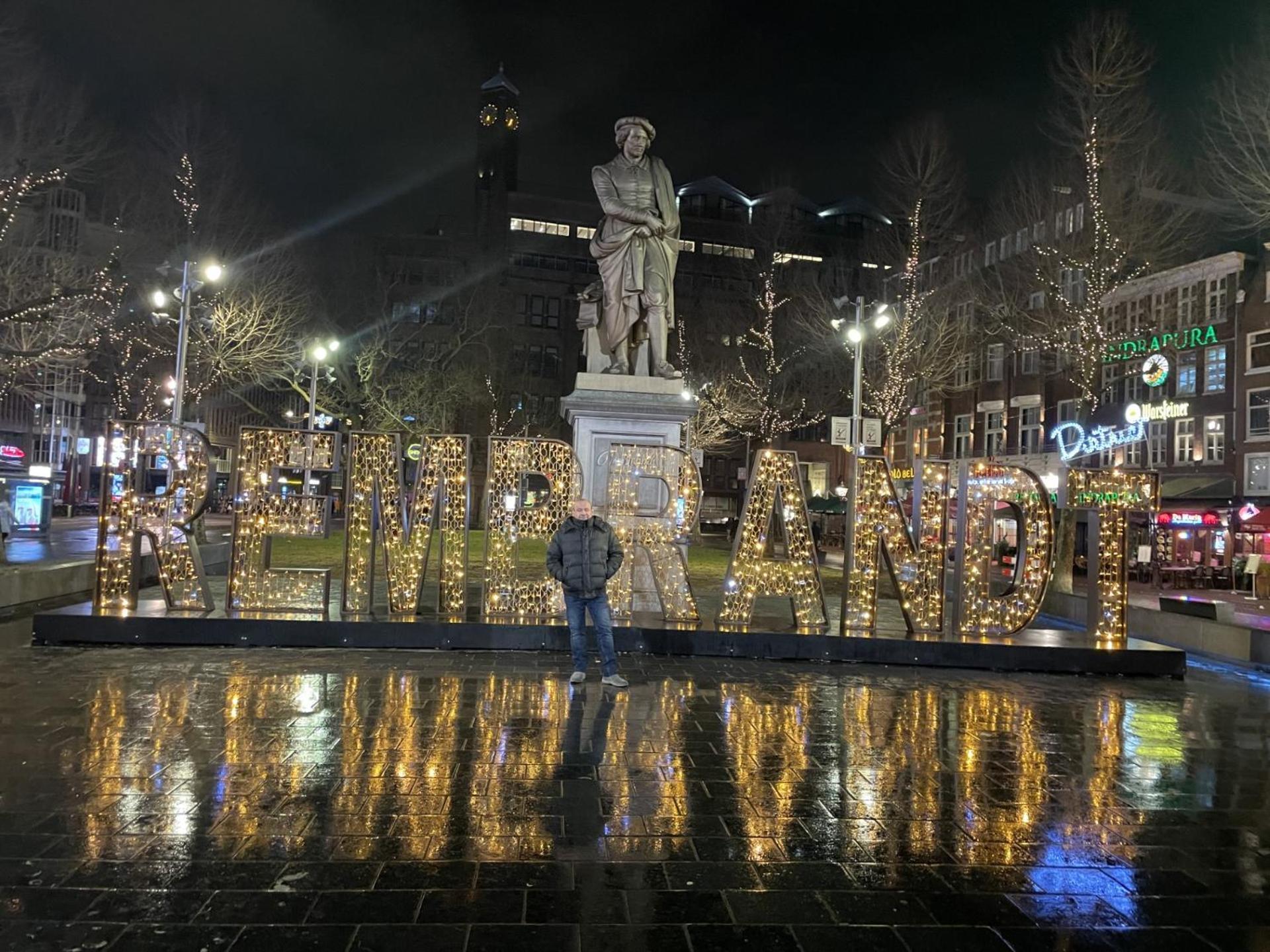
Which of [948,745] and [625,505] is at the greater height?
[625,505]

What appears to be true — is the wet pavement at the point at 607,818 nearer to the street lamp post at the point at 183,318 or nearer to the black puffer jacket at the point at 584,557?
the black puffer jacket at the point at 584,557

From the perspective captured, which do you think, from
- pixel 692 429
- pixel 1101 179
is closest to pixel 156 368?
pixel 692 429

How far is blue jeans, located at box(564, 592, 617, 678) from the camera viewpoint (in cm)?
861

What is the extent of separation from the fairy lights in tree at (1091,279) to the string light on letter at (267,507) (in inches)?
745

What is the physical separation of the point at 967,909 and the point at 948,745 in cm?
299

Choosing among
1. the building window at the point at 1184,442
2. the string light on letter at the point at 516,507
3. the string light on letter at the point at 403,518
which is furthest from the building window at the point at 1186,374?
the string light on letter at the point at 403,518

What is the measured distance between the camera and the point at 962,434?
5184cm

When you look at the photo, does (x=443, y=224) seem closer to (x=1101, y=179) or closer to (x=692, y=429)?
(x=692, y=429)

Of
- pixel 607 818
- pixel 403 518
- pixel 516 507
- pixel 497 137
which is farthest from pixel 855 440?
pixel 497 137

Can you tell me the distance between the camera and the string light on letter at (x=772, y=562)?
10.9m

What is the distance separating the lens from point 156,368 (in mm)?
39438

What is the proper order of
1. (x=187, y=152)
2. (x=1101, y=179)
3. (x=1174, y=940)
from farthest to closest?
1. (x=187, y=152)
2. (x=1101, y=179)
3. (x=1174, y=940)

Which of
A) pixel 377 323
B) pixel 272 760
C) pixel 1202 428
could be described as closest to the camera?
pixel 272 760

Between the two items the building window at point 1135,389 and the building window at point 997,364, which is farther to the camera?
the building window at point 997,364
